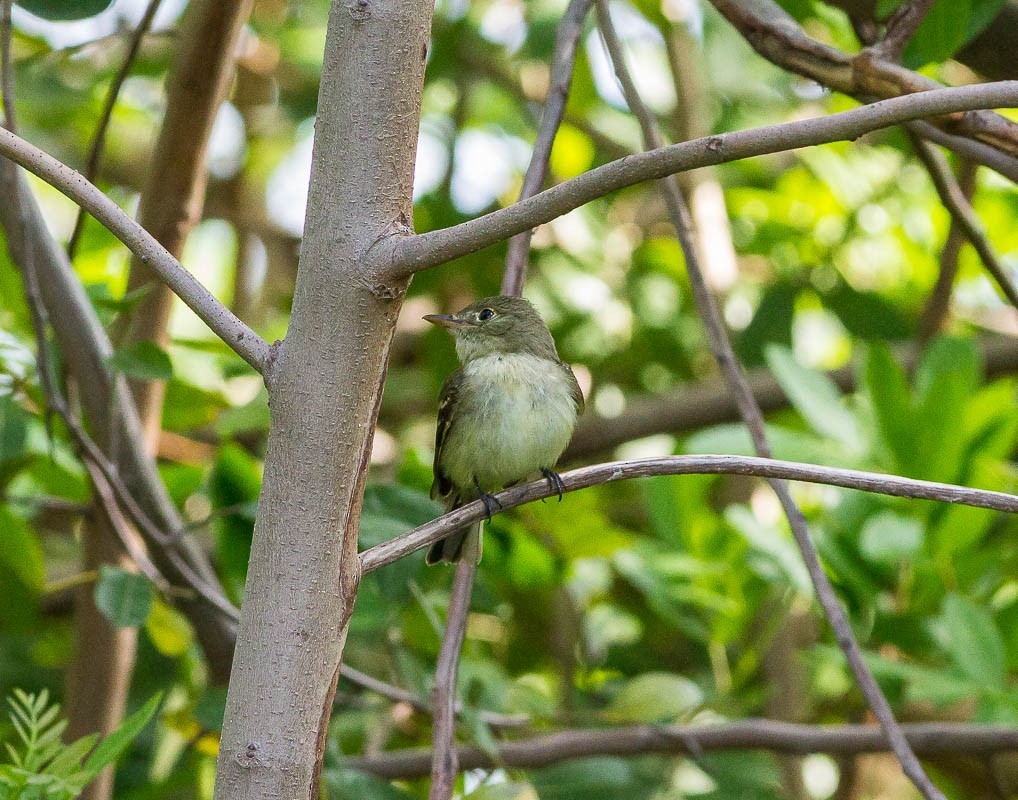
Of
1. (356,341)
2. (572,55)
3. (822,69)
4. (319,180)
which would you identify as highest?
(572,55)

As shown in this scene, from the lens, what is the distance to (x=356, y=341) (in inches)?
59.6

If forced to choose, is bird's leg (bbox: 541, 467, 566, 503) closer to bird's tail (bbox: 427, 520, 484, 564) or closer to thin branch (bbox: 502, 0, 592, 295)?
bird's tail (bbox: 427, 520, 484, 564)

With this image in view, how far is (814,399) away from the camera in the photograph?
334 centimetres

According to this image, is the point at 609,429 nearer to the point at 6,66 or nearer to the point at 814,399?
the point at 814,399

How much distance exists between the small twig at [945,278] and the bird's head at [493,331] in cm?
132

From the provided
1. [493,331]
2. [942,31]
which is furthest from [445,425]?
[942,31]

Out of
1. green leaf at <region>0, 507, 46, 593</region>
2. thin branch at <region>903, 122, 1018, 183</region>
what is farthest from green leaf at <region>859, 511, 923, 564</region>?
green leaf at <region>0, 507, 46, 593</region>

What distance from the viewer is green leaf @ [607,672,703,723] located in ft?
10.1

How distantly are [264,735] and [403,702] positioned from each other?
146 centimetres

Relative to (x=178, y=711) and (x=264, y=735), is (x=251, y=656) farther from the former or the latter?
(x=178, y=711)

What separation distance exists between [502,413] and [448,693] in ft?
4.53

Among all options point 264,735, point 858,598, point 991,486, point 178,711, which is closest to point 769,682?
point 858,598

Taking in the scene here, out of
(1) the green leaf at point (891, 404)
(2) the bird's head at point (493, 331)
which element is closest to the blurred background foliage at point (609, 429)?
(1) the green leaf at point (891, 404)

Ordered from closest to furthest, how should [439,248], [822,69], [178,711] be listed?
[439,248], [822,69], [178,711]
